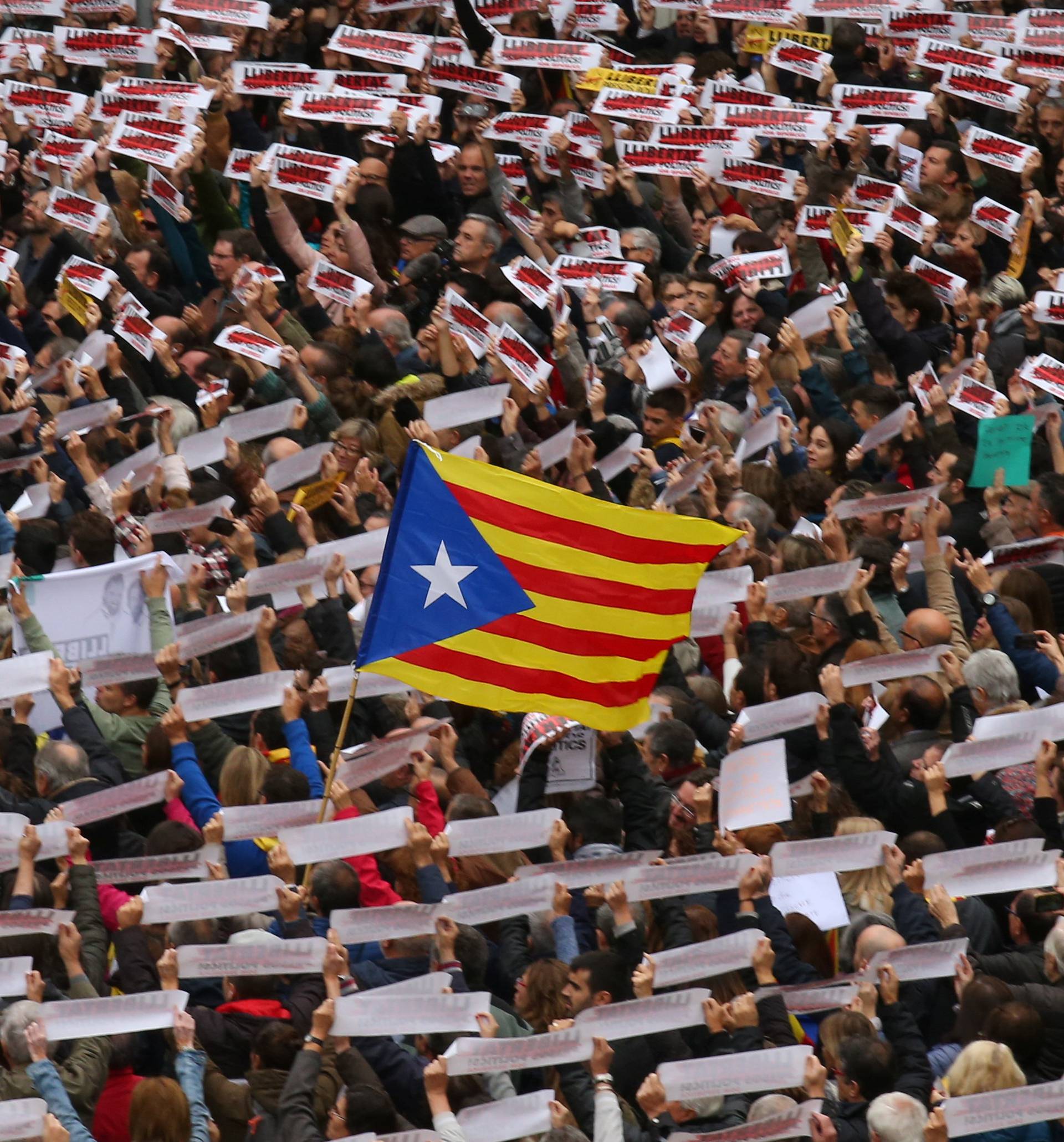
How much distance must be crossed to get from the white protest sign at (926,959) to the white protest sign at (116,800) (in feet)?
9.08

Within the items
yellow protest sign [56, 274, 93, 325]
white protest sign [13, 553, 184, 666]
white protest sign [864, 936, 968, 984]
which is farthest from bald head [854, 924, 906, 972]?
yellow protest sign [56, 274, 93, 325]

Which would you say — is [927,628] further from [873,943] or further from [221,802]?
[221,802]

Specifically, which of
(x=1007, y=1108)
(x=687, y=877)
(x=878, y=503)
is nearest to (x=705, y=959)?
(x=687, y=877)

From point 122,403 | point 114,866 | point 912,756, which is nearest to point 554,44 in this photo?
point 122,403

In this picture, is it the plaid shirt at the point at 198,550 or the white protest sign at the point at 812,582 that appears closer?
the white protest sign at the point at 812,582

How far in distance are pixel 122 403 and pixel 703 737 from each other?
4.34m

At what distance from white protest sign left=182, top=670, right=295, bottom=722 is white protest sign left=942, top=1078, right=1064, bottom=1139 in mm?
3573

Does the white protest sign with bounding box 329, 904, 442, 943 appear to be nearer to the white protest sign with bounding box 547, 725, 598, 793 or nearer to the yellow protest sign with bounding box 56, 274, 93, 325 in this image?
the white protest sign with bounding box 547, 725, 598, 793

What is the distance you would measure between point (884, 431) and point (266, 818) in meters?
4.97

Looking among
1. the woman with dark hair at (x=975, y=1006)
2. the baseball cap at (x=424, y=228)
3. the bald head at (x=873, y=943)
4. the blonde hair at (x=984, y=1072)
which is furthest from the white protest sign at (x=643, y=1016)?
the baseball cap at (x=424, y=228)

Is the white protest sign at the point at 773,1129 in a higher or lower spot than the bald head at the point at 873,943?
higher

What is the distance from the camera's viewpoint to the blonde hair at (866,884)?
10.0 metres

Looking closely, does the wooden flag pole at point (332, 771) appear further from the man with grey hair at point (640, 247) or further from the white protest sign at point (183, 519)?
the man with grey hair at point (640, 247)

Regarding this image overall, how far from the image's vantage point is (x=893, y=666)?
11078mm
